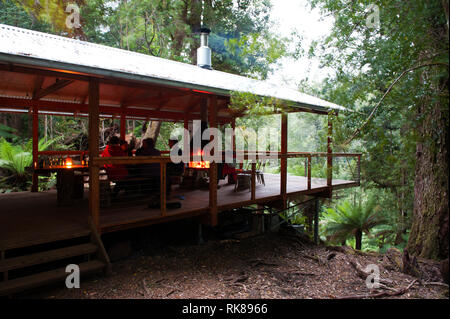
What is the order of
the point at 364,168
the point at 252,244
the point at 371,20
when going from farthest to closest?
the point at 364,168, the point at 252,244, the point at 371,20

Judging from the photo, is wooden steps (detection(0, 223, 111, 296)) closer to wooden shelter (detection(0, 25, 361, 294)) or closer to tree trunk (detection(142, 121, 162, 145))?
wooden shelter (detection(0, 25, 361, 294))

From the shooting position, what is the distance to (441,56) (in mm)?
3545

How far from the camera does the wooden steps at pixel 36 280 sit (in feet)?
10.4

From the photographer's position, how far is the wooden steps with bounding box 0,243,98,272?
3.34m

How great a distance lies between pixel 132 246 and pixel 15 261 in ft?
6.21

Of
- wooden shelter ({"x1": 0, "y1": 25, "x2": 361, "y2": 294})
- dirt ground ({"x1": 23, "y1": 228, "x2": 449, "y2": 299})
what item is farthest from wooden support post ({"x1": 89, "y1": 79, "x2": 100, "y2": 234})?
dirt ground ({"x1": 23, "y1": 228, "x2": 449, "y2": 299})

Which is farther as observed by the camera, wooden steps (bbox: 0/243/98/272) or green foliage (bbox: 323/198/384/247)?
green foliage (bbox: 323/198/384/247)

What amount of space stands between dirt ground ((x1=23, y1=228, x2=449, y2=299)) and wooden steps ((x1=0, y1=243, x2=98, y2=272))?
1.18 ft

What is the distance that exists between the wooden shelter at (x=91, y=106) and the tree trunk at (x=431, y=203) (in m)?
2.14

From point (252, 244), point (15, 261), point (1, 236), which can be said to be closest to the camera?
point (15, 261)

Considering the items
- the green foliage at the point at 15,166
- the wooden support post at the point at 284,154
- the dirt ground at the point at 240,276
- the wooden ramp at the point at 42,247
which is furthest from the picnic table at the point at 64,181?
the green foliage at the point at 15,166
